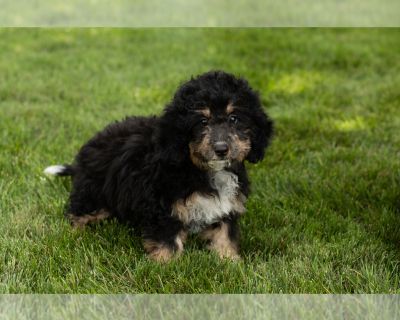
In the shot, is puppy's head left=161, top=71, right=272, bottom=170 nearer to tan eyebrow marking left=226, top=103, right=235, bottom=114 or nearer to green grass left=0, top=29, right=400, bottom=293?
tan eyebrow marking left=226, top=103, right=235, bottom=114

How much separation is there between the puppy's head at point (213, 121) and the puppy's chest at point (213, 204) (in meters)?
0.13

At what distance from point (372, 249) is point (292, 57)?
5854 mm

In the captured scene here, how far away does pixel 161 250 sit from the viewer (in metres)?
4.18

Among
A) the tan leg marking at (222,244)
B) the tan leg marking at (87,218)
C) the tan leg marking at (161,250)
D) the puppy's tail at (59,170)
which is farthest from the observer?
the puppy's tail at (59,170)

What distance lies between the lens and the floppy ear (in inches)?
167

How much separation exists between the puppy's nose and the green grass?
0.71 meters

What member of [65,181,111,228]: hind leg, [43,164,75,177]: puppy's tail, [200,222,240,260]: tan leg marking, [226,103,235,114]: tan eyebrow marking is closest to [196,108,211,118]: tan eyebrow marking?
[226,103,235,114]: tan eyebrow marking

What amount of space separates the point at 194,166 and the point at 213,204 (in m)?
0.28

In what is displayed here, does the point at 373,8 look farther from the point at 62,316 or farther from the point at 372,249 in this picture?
the point at 62,316

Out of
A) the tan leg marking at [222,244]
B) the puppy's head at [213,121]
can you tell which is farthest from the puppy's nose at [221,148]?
the tan leg marking at [222,244]

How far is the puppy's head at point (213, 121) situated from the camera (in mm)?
3977

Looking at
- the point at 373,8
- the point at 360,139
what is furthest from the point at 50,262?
the point at 373,8

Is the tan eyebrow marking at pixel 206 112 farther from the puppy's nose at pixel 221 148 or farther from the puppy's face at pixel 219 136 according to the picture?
the puppy's nose at pixel 221 148

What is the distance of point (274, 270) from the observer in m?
4.09
